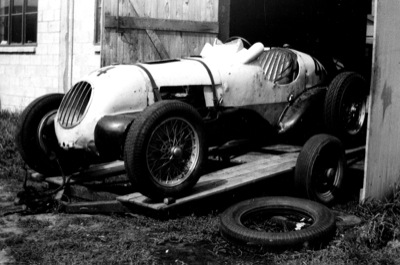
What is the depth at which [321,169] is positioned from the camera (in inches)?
242

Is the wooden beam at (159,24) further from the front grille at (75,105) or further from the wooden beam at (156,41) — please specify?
the front grille at (75,105)

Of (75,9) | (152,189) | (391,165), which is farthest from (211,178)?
(75,9)

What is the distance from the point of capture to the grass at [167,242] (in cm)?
434

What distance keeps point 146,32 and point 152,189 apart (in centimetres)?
316

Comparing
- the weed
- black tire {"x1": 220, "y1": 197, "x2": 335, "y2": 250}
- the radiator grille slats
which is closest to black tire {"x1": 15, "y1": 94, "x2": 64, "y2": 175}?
the weed

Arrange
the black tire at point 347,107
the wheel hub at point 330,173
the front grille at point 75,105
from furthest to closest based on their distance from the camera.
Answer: the black tire at point 347,107 < the wheel hub at point 330,173 < the front grille at point 75,105

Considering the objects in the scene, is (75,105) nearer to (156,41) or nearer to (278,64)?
(156,41)

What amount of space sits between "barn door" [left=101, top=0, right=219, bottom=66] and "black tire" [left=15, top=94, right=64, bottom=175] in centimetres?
129

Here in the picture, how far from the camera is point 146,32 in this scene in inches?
308

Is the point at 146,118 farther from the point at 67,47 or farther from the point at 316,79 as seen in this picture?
the point at 67,47

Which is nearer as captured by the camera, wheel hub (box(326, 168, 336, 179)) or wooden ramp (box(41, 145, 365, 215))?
wooden ramp (box(41, 145, 365, 215))

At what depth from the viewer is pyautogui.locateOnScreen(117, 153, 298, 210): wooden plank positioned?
5.31m

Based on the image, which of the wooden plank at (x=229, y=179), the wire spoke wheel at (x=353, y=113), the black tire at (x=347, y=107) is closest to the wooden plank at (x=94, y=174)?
the wooden plank at (x=229, y=179)

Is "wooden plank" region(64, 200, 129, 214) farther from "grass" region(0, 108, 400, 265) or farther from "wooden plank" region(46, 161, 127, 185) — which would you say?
"wooden plank" region(46, 161, 127, 185)
